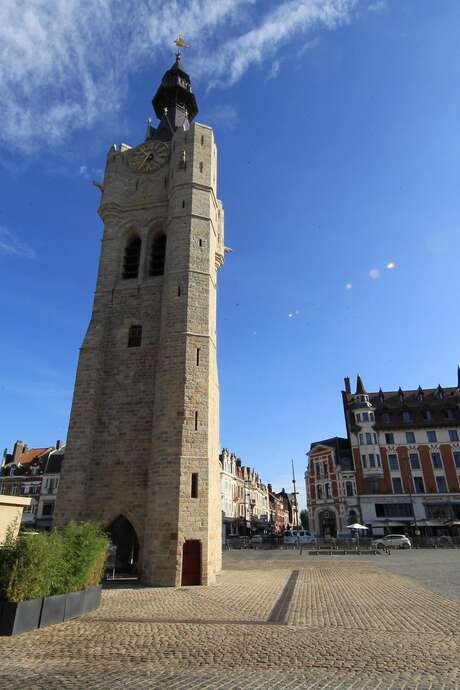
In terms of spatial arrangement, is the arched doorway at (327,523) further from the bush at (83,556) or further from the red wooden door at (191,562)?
the bush at (83,556)

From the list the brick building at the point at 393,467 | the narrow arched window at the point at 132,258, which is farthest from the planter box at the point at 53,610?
the brick building at the point at 393,467

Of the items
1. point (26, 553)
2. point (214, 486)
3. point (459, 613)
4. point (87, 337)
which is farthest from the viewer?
point (87, 337)

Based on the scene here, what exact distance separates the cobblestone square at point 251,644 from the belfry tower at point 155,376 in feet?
10.7

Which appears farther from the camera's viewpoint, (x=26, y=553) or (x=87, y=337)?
(x=87, y=337)

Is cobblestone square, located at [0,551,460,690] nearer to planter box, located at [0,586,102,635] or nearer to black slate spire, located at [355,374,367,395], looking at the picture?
planter box, located at [0,586,102,635]

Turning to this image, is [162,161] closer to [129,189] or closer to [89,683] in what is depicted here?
[129,189]

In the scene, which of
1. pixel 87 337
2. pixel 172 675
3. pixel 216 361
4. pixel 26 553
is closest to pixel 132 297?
pixel 87 337

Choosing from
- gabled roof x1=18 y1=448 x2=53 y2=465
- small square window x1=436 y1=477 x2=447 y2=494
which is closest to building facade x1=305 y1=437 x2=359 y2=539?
small square window x1=436 y1=477 x2=447 y2=494

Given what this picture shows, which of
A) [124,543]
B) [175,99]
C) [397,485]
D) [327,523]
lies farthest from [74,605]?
[327,523]

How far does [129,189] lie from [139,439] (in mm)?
13748

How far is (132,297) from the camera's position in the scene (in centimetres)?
2020

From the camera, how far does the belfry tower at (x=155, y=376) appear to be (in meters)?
14.4

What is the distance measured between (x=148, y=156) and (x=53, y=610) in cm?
2201

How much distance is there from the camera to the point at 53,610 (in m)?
7.82
